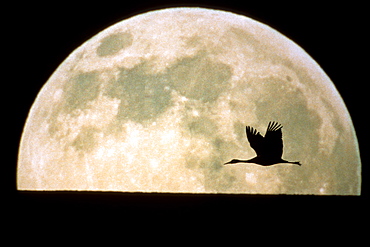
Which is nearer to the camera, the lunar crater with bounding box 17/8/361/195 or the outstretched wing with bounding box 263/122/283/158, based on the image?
the outstretched wing with bounding box 263/122/283/158

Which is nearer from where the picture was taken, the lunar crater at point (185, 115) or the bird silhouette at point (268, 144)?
the bird silhouette at point (268, 144)

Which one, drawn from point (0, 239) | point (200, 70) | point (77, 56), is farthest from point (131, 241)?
point (77, 56)

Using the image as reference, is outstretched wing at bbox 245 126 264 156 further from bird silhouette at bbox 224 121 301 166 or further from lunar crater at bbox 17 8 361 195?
lunar crater at bbox 17 8 361 195

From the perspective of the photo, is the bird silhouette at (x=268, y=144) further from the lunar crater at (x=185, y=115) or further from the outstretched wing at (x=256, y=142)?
the lunar crater at (x=185, y=115)

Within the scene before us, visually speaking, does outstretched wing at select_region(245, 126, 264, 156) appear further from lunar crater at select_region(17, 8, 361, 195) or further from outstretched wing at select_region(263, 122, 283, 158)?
lunar crater at select_region(17, 8, 361, 195)

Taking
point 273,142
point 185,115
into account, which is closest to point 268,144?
point 273,142

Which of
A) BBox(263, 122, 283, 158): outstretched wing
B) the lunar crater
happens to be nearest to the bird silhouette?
BBox(263, 122, 283, 158): outstretched wing

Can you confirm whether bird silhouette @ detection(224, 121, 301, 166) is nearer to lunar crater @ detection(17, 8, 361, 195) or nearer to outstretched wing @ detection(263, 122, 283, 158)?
outstretched wing @ detection(263, 122, 283, 158)

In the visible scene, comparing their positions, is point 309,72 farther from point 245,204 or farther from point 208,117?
point 245,204

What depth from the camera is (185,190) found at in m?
5.09

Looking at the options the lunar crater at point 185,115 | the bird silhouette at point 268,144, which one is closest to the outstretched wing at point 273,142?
the bird silhouette at point 268,144

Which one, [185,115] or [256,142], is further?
[185,115]

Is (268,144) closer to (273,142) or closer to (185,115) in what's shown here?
(273,142)

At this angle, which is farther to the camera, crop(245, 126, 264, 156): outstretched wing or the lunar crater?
the lunar crater
